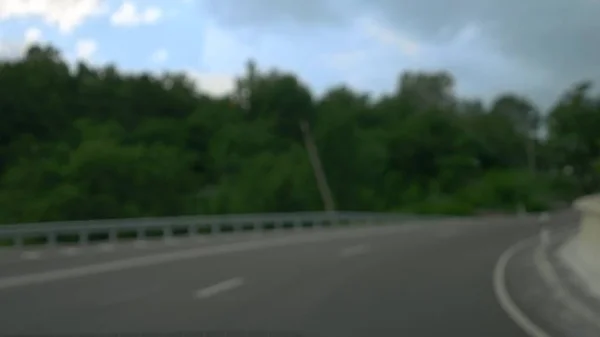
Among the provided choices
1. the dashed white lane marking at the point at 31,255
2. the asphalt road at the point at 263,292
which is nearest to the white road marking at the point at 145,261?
the asphalt road at the point at 263,292

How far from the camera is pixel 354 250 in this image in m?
26.8

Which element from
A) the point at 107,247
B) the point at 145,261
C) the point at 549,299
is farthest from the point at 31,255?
the point at 549,299

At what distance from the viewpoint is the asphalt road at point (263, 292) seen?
38.0 ft

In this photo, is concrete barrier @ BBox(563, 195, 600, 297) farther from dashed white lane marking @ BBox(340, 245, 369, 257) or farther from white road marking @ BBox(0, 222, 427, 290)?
white road marking @ BBox(0, 222, 427, 290)

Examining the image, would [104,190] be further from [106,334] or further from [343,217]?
[106,334]

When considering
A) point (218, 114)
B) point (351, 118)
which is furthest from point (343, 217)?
point (351, 118)

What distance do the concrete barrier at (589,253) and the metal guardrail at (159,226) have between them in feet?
54.3

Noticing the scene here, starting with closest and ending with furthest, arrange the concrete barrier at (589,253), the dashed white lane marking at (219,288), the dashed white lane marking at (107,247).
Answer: the concrete barrier at (589,253) < the dashed white lane marking at (219,288) < the dashed white lane marking at (107,247)

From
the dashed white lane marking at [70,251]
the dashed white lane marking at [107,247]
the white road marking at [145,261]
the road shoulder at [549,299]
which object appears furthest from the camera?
the dashed white lane marking at [107,247]

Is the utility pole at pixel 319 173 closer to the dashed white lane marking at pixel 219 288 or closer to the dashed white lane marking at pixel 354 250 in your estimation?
the dashed white lane marking at pixel 354 250

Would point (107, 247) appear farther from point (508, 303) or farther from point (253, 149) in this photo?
point (253, 149)

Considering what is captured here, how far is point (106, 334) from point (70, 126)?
52843mm

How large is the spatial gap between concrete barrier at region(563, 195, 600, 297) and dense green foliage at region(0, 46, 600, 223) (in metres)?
30.4

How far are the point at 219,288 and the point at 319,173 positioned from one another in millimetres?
62826
